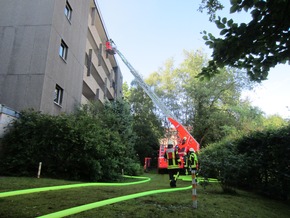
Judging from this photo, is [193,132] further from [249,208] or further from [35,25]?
[249,208]

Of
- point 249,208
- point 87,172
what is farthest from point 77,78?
point 249,208

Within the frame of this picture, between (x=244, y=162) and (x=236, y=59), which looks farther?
(x=244, y=162)

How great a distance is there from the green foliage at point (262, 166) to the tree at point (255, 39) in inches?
183

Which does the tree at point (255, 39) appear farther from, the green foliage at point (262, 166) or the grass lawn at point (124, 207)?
the green foliage at point (262, 166)

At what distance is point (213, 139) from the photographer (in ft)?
103

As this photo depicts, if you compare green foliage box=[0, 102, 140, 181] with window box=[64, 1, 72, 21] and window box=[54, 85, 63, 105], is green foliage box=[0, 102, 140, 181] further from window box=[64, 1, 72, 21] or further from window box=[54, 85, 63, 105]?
window box=[64, 1, 72, 21]

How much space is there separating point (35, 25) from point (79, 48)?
15.6 ft

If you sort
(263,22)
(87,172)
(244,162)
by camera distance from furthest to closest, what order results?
(87,172)
(244,162)
(263,22)

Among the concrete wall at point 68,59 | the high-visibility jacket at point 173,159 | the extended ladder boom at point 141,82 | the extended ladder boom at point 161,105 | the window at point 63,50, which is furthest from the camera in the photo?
the extended ladder boom at point 141,82

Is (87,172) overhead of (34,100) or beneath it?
beneath

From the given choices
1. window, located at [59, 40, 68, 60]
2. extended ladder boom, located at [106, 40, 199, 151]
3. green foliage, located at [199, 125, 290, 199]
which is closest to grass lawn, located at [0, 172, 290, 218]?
green foliage, located at [199, 125, 290, 199]

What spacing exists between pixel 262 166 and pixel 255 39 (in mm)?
6408

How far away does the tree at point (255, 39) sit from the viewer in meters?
4.33

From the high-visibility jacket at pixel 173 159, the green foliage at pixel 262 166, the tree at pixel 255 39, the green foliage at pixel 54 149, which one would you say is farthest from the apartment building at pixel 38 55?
the tree at pixel 255 39
